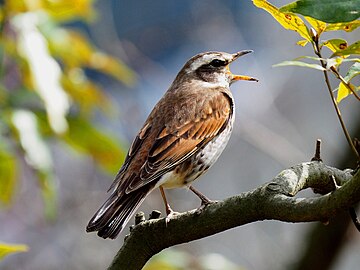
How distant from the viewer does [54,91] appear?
4062 millimetres

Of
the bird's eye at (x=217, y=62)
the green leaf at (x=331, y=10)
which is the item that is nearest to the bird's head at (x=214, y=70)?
the bird's eye at (x=217, y=62)

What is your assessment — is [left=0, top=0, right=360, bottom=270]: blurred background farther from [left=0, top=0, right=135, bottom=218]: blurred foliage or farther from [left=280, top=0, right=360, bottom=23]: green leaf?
[left=280, top=0, right=360, bottom=23]: green leaf

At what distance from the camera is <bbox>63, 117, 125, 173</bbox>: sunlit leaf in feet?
13.8

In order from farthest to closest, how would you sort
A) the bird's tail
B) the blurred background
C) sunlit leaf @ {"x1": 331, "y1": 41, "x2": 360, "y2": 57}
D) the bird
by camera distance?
the blurred background
the bird
the bird's tail
sunlit leaf @ {"x1": 331, "y1": 41, "x2": 360, "y2": 57}

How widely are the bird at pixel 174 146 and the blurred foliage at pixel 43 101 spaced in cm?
22

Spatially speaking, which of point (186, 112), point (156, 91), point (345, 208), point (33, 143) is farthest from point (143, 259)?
point (156, 91)

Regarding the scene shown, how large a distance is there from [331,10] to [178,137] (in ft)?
8.01

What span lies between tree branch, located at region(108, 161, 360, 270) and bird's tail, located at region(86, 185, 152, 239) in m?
0.35

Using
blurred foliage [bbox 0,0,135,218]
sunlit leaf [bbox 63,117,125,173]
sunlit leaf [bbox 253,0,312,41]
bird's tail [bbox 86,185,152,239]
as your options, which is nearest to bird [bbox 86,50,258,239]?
bird's tail [bbox 86,185,152,239]

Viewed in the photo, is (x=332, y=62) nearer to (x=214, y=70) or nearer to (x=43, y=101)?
(x=43, y=101)

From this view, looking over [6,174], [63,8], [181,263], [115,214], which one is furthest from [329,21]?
[181,263]

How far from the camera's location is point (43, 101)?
411cm

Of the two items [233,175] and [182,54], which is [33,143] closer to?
[233,175]

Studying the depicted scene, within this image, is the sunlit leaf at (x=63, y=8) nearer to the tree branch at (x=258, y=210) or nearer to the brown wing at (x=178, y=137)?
the brown wing at (x=178, y=137)
